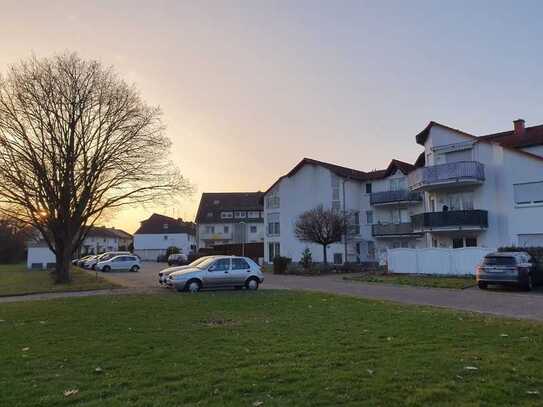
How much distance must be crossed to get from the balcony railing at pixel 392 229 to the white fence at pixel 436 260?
44.2 feet

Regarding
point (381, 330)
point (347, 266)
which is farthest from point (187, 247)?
point (381, 330)

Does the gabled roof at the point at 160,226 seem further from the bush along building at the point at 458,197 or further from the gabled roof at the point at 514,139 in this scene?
the gabled roof at the point at 514,139

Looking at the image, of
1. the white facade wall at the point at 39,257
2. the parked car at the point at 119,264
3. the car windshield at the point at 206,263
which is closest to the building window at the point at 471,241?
the car windshield at the point at 206,263

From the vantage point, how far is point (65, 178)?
28.7 metres

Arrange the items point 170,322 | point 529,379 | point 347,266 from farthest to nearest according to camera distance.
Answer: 1. point 347,266
2. point 170,322
3. point 529,379

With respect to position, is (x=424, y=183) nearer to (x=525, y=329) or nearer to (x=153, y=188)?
(x=153, y=188)

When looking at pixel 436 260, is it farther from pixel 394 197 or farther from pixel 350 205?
pixel 350 205

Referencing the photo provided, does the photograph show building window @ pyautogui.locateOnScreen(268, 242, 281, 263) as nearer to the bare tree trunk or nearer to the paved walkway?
the bare tree trunk

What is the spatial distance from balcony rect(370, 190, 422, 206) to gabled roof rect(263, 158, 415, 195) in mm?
2166

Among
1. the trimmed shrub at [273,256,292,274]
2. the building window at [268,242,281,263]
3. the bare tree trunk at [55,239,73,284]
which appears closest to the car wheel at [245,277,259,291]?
the bare tree trunk at [55,239,73,284]

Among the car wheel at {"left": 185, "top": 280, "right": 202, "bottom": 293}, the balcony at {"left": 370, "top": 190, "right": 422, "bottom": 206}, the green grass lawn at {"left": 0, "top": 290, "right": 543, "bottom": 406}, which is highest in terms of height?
the balcony at {"left": 370, "top": 190, "right": 422, "bottom": 206}

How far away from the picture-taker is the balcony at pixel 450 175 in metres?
35.1

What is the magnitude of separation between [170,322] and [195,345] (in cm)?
323

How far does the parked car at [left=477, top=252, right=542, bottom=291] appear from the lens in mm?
21219
